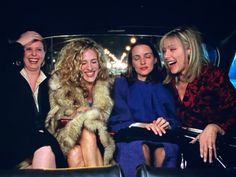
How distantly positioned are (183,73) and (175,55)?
161 mm

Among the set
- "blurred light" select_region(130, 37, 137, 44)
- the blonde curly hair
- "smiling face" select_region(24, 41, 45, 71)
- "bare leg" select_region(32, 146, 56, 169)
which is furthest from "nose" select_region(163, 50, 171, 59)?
"bare leg" select_region(32, 146, 56, 169)

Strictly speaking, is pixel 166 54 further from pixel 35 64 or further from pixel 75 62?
pixel 35 64

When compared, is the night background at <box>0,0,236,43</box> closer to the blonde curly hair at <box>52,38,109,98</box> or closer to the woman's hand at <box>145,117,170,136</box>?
the blonde curly hair at <box>52,38,109,98</box>

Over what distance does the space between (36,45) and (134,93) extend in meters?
0.85

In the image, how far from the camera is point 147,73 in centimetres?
280

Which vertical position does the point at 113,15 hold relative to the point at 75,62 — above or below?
above

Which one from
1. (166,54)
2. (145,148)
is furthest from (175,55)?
(145,148)

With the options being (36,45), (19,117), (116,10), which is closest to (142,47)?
(116,10)

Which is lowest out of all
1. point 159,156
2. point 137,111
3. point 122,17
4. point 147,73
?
point 159,156

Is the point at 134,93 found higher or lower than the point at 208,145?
higher

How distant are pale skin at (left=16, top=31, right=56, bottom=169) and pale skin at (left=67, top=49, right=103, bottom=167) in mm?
169

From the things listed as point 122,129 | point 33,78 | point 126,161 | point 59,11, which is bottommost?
point 126,161

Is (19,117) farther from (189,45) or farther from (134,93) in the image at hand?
(189,45)

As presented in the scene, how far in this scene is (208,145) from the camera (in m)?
2.75
